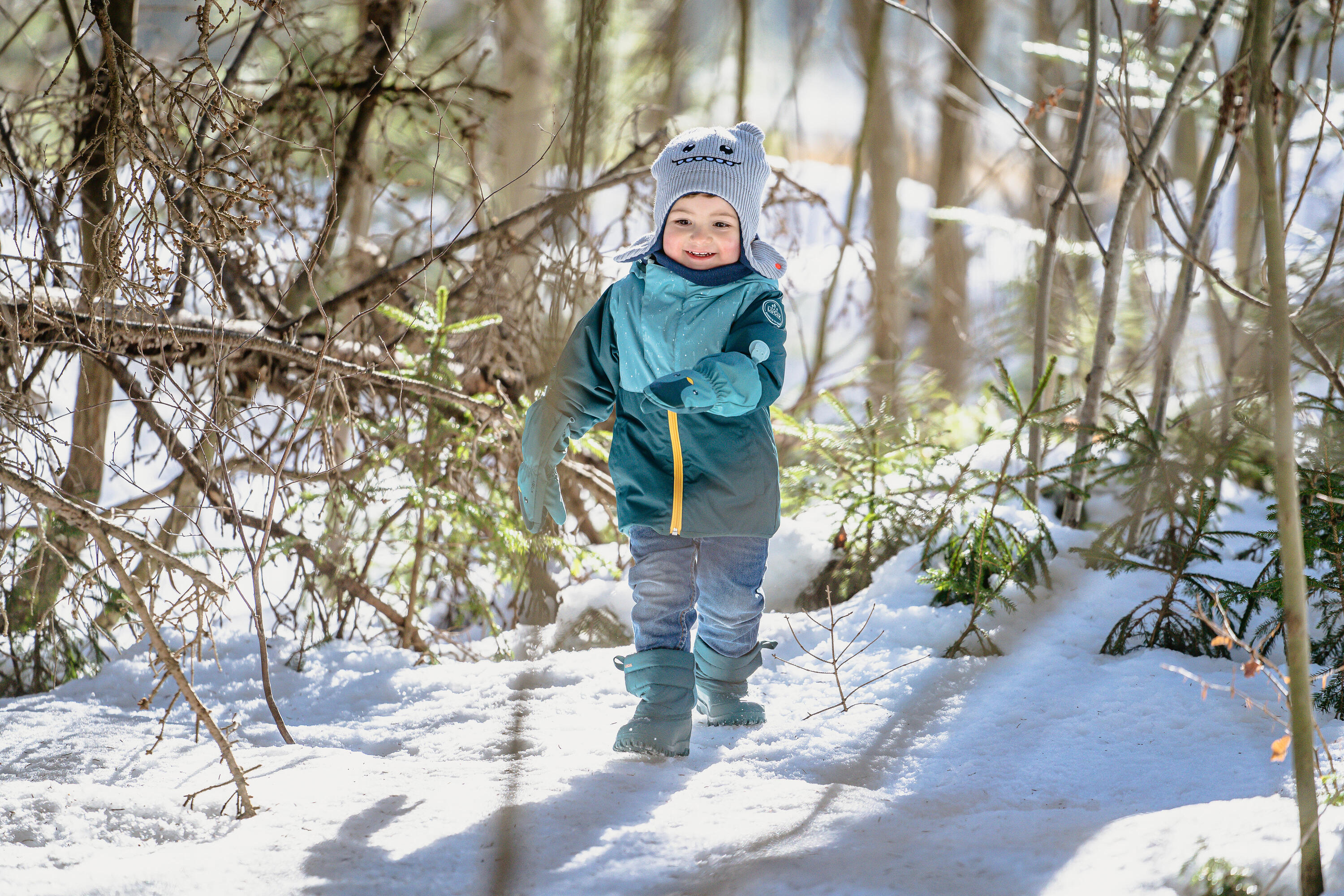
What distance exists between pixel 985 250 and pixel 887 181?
1.10 metres

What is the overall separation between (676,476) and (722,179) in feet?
2.25

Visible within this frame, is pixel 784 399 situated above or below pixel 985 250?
below

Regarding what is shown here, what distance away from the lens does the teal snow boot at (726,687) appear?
7.61 feet

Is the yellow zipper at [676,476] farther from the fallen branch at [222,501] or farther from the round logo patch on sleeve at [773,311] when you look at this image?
the fallen branch at [222,501]

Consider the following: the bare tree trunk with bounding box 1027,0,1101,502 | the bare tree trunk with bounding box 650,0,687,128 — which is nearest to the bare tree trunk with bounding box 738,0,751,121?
the bare tree trunk with bounding box 650,0,687,128

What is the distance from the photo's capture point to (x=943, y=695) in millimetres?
2396

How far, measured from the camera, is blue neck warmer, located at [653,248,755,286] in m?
2.20

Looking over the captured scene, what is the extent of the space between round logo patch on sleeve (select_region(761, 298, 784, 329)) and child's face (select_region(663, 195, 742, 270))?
0.15 meters

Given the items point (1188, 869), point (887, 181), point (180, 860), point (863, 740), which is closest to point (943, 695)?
point (863, 740)

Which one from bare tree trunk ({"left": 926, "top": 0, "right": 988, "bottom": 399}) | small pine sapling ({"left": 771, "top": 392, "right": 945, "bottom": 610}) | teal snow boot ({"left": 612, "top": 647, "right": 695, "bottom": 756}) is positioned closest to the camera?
teal snow boot ({"left": 612, "top": 647, "right": 695, "bottom": 756})

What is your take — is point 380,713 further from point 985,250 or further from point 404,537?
point 985,250

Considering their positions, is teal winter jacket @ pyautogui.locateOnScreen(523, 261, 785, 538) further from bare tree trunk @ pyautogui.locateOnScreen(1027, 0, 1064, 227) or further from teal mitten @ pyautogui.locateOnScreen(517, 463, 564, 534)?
bare tree trunk @ pyautogui.locateOnScreen(1027, 0, 1064, 227)

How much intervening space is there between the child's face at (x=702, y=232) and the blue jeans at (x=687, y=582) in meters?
0.64

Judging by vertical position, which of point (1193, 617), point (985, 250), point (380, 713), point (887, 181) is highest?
point (887, 181)
